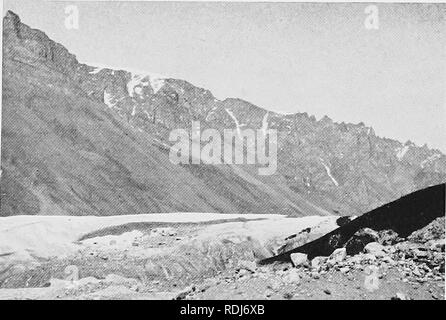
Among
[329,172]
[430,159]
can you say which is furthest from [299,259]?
[430,159]

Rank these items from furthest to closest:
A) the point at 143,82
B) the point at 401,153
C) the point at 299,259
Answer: the point at 401,153 < the point at 143,82 < the point at 299,259

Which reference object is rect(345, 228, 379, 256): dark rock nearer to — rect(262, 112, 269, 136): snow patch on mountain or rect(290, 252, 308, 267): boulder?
rect(290, 252, 308, 267): boulder

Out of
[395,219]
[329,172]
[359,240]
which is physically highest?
[329,172]

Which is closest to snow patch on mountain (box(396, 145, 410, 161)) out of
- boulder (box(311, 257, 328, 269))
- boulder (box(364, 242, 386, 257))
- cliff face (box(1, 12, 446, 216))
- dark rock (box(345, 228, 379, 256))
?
cliff face (box(1, 12, 446, 216))

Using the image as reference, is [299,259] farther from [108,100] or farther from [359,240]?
[108,100]

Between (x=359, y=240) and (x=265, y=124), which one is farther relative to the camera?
(x=265, y=124)

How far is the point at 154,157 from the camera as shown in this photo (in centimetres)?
1216

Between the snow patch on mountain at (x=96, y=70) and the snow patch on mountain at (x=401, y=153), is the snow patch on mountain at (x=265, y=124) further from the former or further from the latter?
the snow patch on mountain at (x=96, y=70)

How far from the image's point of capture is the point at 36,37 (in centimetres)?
1248

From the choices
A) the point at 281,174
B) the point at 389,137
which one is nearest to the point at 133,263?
the point at 281,174

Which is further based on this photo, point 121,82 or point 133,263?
point 121,82

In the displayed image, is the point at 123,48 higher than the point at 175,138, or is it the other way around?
the point at 123,48

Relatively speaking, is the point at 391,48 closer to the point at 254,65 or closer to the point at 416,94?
the point at 416,94

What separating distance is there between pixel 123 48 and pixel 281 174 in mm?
4102
